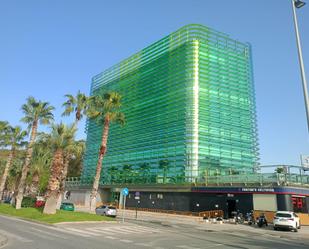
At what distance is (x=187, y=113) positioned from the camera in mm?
61844

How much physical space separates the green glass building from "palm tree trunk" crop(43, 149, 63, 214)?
93.2 ft

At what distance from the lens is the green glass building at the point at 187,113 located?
201 ft

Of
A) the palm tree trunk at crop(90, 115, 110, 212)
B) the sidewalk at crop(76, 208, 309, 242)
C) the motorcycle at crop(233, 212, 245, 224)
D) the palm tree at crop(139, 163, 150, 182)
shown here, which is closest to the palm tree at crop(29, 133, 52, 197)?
the palm tree trunk at crop(90, 115, 110, 212)

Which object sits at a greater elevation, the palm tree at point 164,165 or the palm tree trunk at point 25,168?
the palm tree at point 164,165

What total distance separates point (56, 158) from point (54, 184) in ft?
8.07

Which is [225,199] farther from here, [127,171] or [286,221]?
[127,171]

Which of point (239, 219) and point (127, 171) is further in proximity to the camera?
point (127, 171)

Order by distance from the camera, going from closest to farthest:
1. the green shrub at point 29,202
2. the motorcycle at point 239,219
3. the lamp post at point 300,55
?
the lamp post at point 300,55 < the motorcycle at point 239,219 < the green shrub at point 29,202

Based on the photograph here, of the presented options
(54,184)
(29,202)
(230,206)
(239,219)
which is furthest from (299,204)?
(29,202)

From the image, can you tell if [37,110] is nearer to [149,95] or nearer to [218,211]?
[218,211]

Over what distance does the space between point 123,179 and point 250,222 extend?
1571 inches

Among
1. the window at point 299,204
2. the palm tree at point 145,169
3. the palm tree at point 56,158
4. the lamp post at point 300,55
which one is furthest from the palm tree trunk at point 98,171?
the palm tree at point 145,169

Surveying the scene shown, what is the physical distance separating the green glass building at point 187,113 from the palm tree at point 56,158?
2812 centimetres

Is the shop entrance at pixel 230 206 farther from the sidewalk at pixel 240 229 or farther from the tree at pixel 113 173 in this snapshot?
the tree at pixel 113 173
